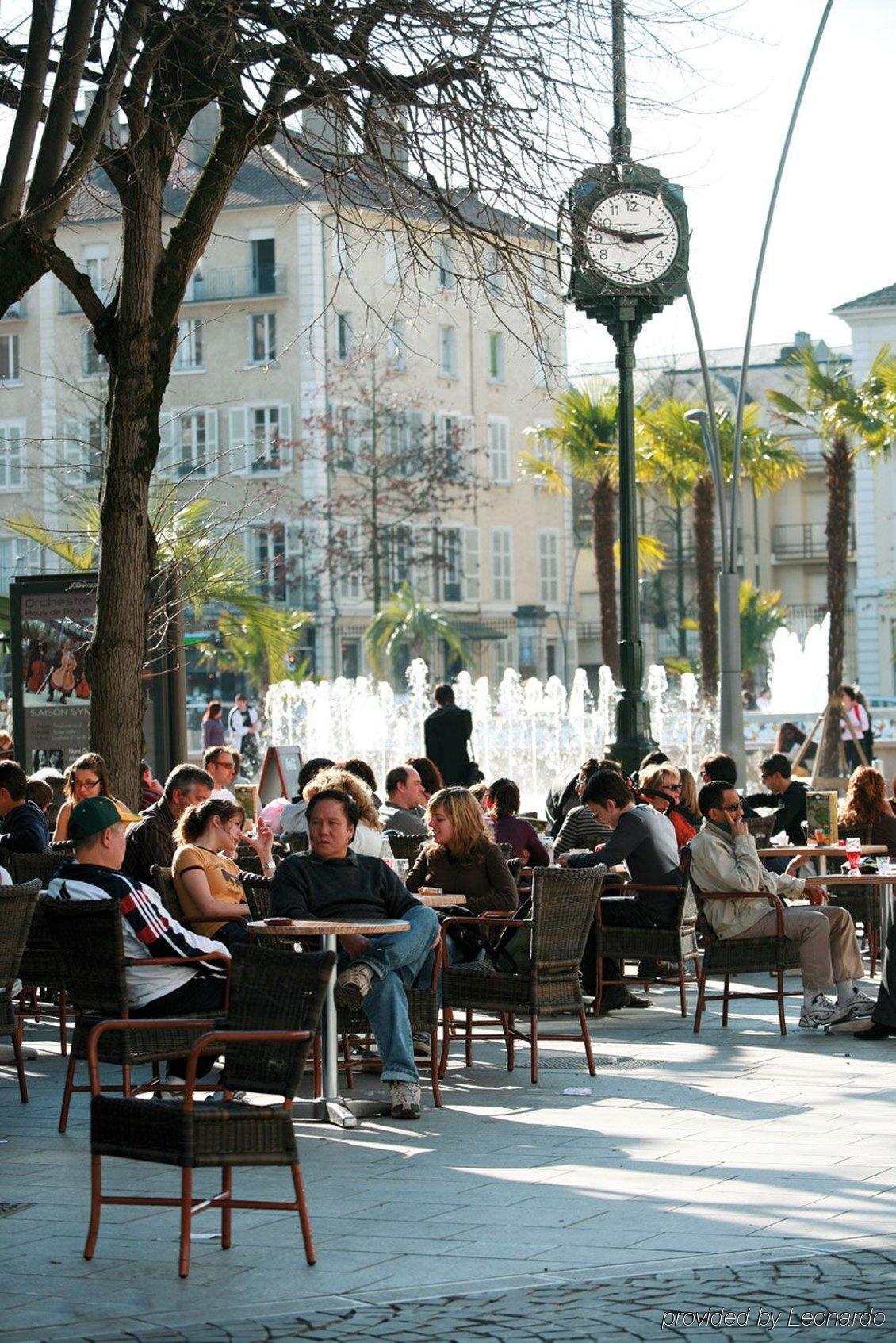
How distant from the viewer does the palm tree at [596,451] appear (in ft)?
145

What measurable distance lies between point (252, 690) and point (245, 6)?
51467mm

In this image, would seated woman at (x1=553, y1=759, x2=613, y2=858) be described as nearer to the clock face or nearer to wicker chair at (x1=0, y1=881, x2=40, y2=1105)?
the clock face

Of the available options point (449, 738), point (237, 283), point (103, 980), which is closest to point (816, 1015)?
point (103, 980)

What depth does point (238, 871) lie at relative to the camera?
36.4 ft

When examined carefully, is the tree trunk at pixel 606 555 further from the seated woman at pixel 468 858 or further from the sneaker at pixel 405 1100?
the sneaker at pixel 405 1100

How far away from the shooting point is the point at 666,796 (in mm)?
14227

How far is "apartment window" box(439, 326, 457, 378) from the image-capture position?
68.2 meters

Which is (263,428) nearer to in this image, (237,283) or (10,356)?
(237,283)

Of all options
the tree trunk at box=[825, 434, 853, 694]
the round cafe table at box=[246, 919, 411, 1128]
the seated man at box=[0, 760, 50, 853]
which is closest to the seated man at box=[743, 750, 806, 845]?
the seated man at box=[0, 760, 50, 853]

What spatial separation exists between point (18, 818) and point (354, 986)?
3852mm

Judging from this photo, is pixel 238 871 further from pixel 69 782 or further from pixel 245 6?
pixel 245 6

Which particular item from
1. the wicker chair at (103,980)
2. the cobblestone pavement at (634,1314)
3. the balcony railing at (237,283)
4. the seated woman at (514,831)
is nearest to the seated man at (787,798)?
the seated woman at (514,831)

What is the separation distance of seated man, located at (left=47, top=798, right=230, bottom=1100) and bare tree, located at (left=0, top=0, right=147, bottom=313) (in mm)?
2514

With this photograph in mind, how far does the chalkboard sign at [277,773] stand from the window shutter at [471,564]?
48647mm
